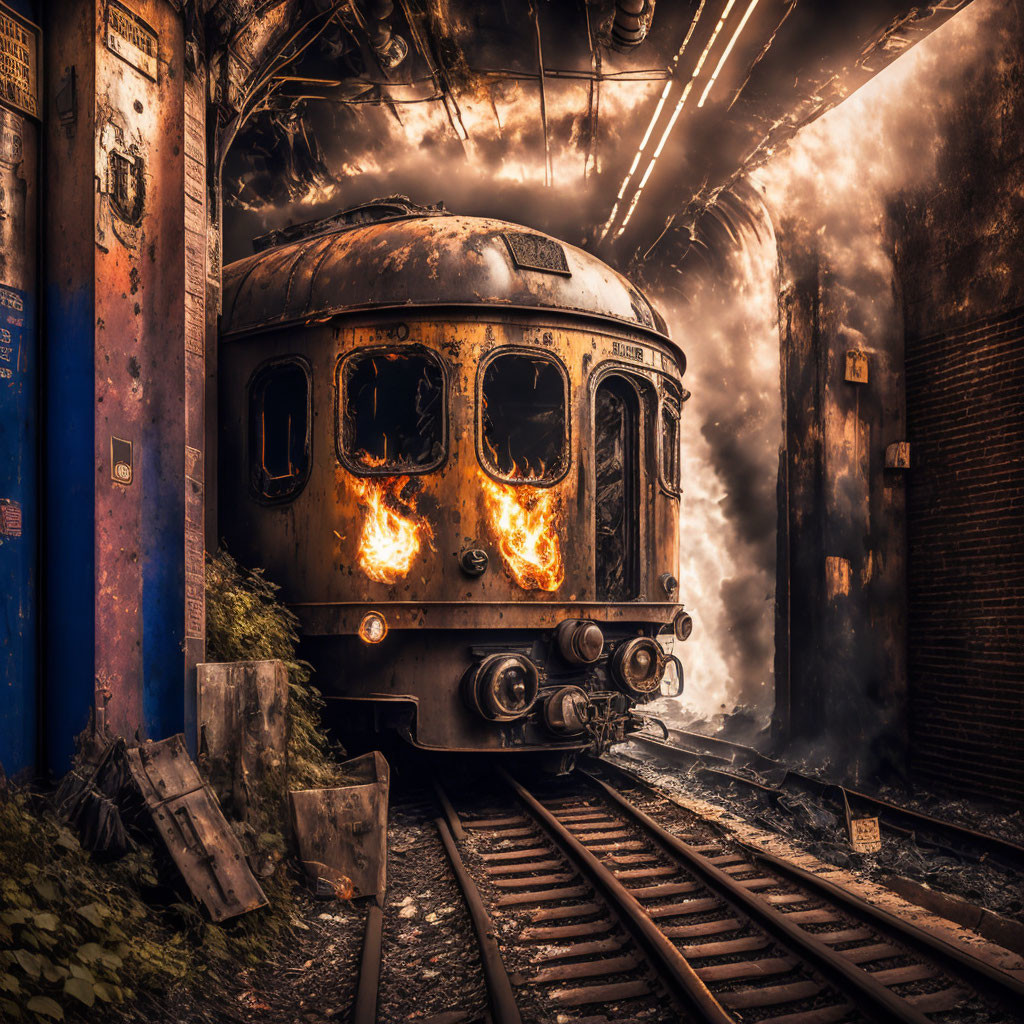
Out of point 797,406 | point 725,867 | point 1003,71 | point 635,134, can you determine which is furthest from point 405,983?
point 635,134

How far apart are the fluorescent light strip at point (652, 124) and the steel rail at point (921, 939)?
8315 mm

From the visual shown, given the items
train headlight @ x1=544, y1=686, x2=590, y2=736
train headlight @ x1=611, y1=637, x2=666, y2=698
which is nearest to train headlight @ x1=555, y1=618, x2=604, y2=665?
train headlight @ x1=544, y1=686, x2=590, y2=736

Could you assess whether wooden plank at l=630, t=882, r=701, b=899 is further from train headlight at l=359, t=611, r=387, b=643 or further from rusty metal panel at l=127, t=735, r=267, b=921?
train headlight at l=359, t=611, r=387, b=643

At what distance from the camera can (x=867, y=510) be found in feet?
31.2

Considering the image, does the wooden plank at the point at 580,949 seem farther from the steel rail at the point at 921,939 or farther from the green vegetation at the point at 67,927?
the green vegetation at the point at 67,927

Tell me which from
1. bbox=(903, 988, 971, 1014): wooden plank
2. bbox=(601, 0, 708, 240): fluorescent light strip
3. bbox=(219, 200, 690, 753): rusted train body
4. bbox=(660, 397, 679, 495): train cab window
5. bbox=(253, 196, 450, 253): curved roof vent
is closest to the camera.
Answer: bbox=(903, 988, 971, 1014): wooden plank

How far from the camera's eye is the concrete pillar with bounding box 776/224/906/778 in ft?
30.7

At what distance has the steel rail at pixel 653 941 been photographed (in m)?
3.55

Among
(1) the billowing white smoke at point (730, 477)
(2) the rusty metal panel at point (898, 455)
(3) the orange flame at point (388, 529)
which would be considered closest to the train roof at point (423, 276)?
(3) the orange flame at point (388, 529)

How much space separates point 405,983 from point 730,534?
11736 mm

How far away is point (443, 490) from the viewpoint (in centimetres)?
694

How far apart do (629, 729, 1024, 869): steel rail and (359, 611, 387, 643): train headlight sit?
3686mm

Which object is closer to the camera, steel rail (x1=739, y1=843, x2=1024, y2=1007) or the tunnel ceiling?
steel rail (x1=739, y1=843, x2=1024, y2=1007)

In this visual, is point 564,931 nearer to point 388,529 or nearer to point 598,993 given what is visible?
point 598,993
